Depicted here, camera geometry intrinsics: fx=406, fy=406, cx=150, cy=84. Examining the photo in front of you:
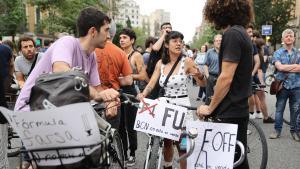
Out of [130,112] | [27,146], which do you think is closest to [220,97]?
[27,146]

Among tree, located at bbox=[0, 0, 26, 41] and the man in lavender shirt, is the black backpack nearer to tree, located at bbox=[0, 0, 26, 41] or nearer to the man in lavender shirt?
the man in lavender shirt

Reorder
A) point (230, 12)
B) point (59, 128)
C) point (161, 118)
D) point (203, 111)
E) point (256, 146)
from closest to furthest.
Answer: point (59, 128)
point (230, 12)
point (203, 111)
point (161, 118)
point (256, 146)

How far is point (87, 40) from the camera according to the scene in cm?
315

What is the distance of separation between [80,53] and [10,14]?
1224 inches

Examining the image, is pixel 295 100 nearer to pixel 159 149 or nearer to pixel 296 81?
pixel 296 81

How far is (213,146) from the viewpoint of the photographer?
3480 millimetres

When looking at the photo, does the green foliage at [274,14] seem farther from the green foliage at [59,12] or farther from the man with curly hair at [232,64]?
the man with curly hair at [232,64]

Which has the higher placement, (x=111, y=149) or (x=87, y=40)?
(x=87, y=40)

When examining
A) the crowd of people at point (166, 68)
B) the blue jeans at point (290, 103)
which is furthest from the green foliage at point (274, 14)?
the blue jeans at point (290, 103)

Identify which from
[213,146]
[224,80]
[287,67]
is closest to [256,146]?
[213,146]

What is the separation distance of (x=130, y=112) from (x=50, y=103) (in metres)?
3.65

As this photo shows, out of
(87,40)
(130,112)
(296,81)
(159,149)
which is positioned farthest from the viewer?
(296,81)

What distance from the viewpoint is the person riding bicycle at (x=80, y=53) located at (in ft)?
9.38

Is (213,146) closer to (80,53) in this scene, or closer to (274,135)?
(80,53)
